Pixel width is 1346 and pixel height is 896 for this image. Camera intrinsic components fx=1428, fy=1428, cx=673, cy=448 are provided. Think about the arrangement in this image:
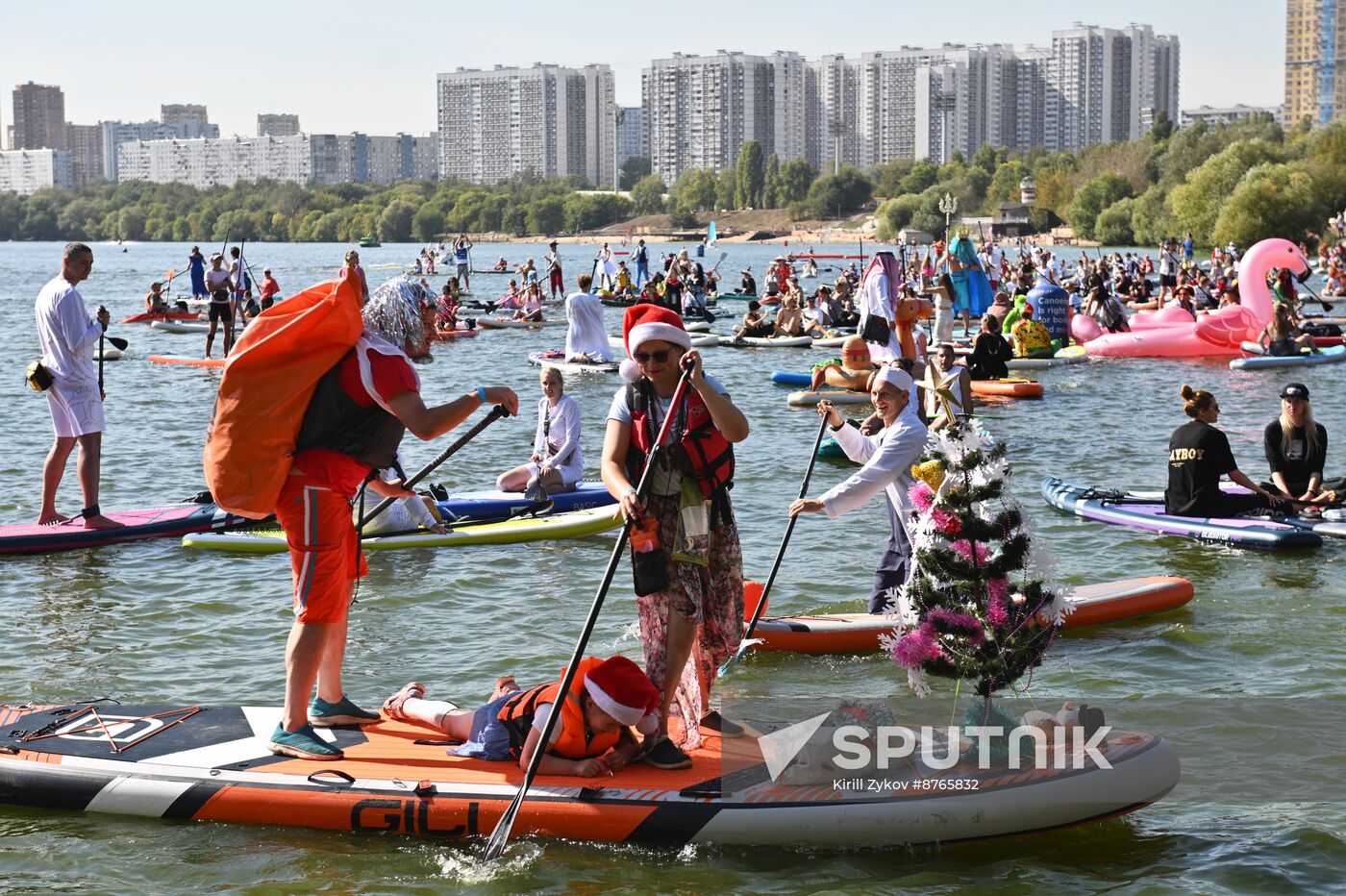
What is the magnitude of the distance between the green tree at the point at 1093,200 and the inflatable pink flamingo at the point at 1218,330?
70.3 m

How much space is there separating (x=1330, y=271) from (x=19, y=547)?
134 ft

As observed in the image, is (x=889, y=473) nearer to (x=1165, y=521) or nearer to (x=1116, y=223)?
(x=1165, y=521)

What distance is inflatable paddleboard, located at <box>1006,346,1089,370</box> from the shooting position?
80.2ft

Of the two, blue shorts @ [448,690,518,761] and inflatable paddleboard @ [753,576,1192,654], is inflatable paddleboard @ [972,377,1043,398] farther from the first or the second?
blue shorts @ [448,690,518,761]

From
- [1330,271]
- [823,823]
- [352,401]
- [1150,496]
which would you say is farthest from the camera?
[1330,271]

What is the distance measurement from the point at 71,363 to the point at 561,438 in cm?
389

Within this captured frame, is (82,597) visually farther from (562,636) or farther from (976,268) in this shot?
(976,268)

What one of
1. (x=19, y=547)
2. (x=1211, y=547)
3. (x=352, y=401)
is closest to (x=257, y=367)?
(x=352, y=401)

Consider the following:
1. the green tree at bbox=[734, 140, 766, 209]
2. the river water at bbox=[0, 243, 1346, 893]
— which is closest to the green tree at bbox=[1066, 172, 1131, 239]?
the green tree at bbox=[734, 140, 766, 209]

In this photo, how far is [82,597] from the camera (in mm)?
10000

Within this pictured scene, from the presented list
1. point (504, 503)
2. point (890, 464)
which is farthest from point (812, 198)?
point (890, 464)

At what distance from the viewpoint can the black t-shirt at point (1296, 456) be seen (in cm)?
1102

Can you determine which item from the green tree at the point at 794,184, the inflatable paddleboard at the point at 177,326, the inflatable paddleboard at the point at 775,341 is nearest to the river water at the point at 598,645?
the inflatable paddleboard at the point at 775,341

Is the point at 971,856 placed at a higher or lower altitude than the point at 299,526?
lower
